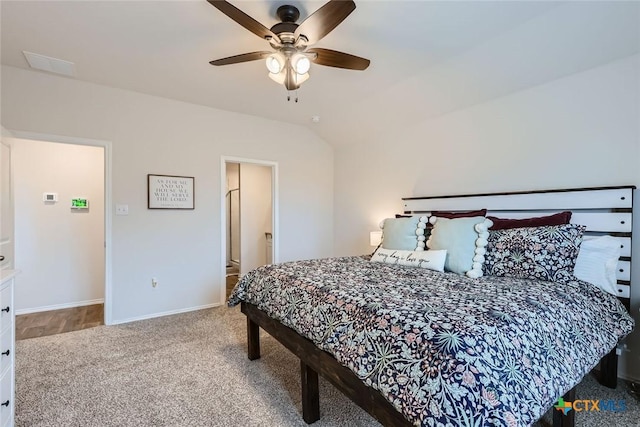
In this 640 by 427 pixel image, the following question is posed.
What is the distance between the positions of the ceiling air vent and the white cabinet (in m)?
2.14

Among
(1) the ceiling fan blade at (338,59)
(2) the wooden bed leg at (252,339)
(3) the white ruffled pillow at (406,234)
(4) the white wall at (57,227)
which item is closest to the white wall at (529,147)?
(3) the white ruffled pillow at (406,234)

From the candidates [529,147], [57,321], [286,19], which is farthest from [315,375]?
[57,321]

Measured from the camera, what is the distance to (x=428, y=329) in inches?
44.1

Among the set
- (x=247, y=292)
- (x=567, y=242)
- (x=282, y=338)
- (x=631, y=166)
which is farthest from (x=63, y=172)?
(x=631, y=166)

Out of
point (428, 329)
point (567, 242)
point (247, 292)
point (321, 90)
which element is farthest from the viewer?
point (321, 90)

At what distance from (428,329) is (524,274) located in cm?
128

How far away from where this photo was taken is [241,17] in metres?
1.65

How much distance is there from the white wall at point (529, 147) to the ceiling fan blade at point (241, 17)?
2.16 m

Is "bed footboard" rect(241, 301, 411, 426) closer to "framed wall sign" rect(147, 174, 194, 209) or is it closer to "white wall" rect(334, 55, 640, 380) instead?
"framed wall sign" rect(147, 174, 194, 209)

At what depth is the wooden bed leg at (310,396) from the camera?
1.67 m

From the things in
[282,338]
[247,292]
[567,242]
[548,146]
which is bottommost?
[282,338]

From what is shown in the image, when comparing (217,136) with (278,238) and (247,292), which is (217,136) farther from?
(247,292)

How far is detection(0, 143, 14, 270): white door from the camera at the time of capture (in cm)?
215

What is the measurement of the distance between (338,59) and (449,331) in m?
1.84
